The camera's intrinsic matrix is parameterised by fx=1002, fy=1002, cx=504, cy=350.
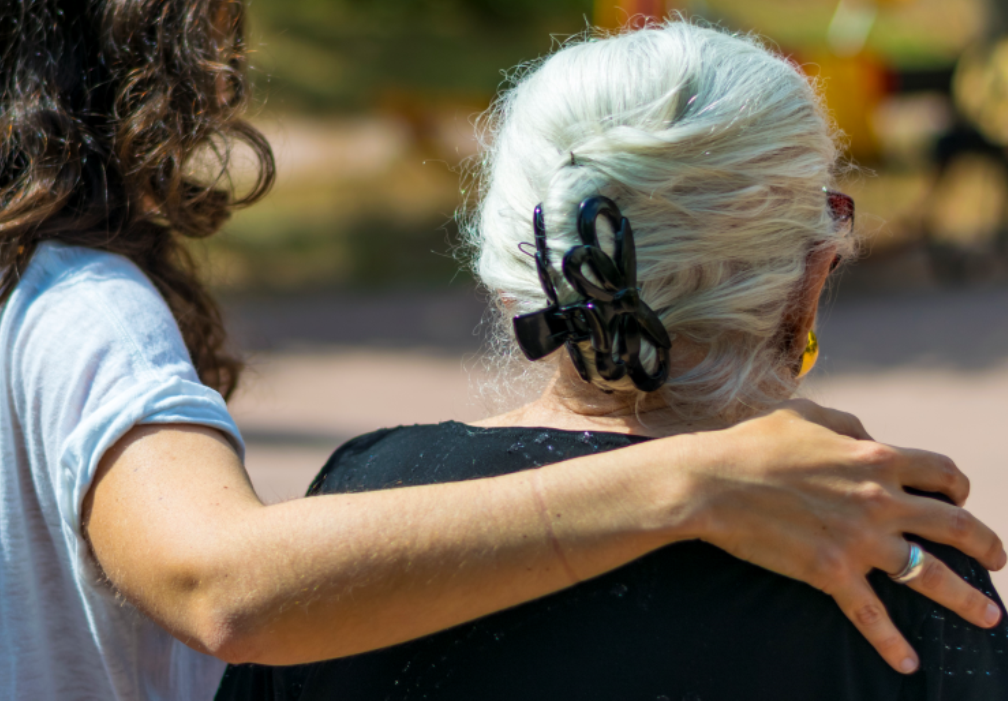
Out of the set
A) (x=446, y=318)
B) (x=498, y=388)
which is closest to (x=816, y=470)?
(x=498, y=388)

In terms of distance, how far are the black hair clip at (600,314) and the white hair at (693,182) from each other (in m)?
0.02

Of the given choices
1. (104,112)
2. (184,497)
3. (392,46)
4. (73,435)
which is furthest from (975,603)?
(392,46)

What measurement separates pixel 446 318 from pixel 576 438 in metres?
8.33

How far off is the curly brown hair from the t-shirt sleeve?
4.3 inches

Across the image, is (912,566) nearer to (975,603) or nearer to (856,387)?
(975,603)

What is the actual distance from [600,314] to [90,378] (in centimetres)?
61

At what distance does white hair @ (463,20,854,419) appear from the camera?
113 cm

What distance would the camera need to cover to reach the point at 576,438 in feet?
3.97

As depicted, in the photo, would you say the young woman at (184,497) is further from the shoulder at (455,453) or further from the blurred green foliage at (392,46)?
the blurred green foliage at (392,46)

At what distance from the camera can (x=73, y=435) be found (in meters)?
1.15

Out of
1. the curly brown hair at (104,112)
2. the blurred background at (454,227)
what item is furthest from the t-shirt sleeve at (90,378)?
the blurred background at (454,227)

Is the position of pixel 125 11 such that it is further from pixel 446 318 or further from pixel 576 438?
pixel 446 318

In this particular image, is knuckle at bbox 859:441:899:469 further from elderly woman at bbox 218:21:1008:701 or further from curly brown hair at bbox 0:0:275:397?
curly brown hair at bbox 0:0:275:397

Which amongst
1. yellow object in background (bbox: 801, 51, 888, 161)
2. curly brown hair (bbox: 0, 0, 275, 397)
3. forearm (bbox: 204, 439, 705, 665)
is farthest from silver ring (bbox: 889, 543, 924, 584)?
yellow object in background (bbox: 801, 51, 888, 161)
